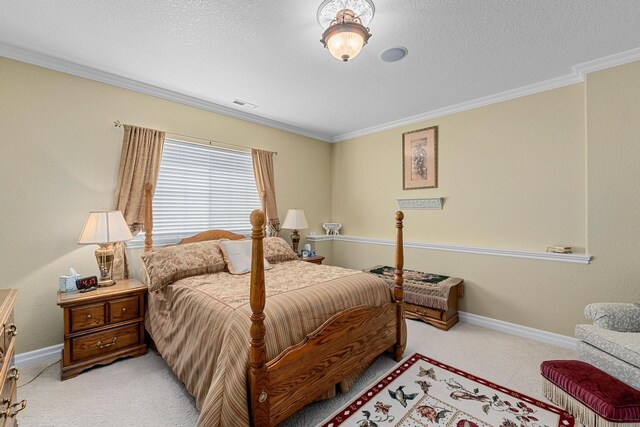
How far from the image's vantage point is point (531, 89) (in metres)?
3.02

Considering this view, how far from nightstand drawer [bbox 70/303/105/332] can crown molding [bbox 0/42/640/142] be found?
217 cm

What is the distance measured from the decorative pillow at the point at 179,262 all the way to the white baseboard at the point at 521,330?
3028 millimetres

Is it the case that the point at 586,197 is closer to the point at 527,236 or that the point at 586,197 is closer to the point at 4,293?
the point at 527,236

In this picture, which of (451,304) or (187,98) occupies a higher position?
(187,98)

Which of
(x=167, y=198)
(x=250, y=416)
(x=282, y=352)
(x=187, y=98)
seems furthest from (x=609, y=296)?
(x=187, y=98)

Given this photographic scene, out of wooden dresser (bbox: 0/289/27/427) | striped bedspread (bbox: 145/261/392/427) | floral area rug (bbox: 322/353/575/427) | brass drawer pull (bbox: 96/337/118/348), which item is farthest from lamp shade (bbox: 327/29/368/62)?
brass drawer pull (bbox: 96/337/118/348)

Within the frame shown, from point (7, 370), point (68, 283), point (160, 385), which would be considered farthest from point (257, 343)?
point (68, 283)

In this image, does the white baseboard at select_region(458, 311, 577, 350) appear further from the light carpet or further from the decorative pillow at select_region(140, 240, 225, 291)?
the decorative pillow at select_region(140, 240, 225, 291)

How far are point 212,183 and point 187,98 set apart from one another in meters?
1.04

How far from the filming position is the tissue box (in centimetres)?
242

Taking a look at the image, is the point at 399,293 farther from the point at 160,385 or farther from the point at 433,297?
the point at 160,385

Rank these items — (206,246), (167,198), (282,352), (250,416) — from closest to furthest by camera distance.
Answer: (250,416)
(282,352)
(206,246)
(167,198)

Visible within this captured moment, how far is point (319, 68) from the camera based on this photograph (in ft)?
8.69

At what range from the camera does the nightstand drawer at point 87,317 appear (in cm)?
226
